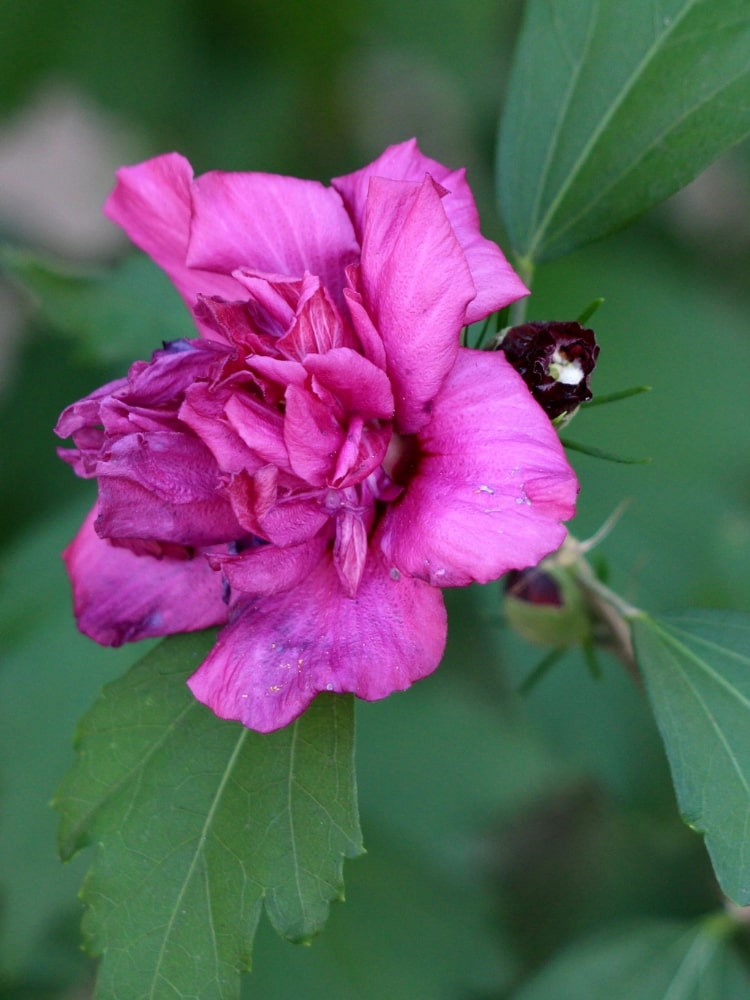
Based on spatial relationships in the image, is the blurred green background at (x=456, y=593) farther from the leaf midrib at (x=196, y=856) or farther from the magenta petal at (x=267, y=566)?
the magenta petal at (x=267, y=566)

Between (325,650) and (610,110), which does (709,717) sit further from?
(610,110)

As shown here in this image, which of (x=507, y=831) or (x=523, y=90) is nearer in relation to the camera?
(x=523, y=90)

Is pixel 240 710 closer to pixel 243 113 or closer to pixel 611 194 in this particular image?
pixel 611 194

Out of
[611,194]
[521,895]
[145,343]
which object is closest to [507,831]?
[521,895]

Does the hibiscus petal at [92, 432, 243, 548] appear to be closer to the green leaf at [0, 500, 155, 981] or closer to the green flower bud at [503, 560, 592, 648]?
the green flower bud at [503, 560, 592, 648]

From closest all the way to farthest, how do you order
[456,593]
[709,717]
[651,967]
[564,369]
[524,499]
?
[524,499] → [564,369] → [709,717] → [651,967] → [456,593]

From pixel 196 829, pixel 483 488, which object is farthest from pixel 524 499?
pixel 196 829

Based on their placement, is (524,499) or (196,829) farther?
(196,829)
